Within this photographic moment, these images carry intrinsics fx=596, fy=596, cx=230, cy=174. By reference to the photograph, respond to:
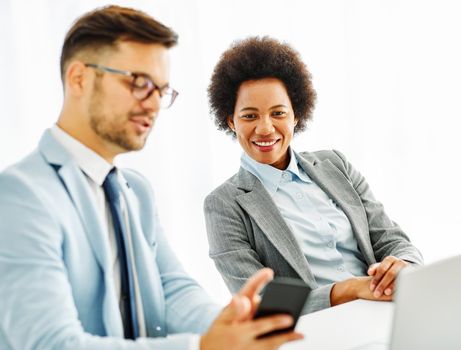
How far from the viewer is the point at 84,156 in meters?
1.35

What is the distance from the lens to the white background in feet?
8.34

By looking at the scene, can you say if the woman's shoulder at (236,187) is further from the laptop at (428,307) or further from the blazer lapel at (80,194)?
the laptop at (428,307)

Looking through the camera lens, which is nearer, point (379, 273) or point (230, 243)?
point (379, 273)

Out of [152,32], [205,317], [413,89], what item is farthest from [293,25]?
[205,317]

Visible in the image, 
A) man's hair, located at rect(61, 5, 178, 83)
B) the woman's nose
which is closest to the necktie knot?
man's hair, located at rect(61, 5, 178, 83)

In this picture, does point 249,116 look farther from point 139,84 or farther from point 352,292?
point 139,84

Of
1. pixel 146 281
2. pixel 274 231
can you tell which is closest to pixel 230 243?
pixel 274 231

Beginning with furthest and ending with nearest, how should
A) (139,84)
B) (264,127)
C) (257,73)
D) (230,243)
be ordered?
(257,73) → (264,127) → (230,243) → (139,84)

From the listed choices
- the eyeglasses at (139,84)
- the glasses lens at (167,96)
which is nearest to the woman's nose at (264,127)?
the glasses lens at (167,96)

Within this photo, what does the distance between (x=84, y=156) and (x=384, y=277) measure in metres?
0.95

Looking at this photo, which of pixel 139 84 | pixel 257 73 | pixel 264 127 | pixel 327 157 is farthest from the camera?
pixel 327 157

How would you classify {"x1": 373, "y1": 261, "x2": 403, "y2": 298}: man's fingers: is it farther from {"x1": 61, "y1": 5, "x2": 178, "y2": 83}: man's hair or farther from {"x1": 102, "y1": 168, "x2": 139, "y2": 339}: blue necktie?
{"x1": 61, "y1": 5, "x2": 178, "y2": 83}: man's hair

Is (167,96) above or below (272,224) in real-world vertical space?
above

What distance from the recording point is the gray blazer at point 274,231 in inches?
79.8
